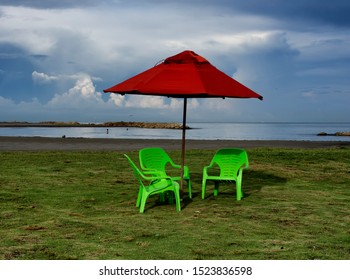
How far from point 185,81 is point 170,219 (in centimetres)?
230

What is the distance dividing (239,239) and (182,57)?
359 cm

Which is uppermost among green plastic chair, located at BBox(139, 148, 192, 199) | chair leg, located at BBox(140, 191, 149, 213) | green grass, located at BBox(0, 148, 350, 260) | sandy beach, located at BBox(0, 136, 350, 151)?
green plastic chair, located at BBox(139, 148, 192, 199)

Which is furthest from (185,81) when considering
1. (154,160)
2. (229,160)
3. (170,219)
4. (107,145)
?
(107,145)

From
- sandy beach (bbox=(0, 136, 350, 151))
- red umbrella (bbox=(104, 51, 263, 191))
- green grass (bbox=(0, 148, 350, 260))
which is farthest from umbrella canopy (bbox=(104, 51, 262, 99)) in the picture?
sandy beach (bbox=(0, 136, 350, 151))

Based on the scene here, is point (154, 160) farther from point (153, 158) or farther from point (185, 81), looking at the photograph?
point (185, 81)

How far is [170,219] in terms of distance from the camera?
780 cm

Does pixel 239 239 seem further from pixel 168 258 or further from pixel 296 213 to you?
pixel 296 213

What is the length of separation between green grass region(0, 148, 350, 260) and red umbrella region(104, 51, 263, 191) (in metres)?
2.08

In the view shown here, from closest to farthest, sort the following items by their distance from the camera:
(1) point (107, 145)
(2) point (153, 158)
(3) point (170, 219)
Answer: (3) point (170, 219)
(2) point (153, 158)
(1) point (107, 145)

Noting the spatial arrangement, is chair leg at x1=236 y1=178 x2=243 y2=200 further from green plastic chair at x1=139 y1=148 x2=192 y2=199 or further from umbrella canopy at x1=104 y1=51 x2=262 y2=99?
umbrella canopy at x1=104 y1=51 x2=262 y2=99

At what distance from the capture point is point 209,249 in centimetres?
595

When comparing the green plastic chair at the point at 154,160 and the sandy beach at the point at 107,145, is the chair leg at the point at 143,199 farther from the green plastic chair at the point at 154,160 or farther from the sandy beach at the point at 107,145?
the sandy beach at the point at 107,145

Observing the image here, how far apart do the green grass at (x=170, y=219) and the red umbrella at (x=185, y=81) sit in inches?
82.0

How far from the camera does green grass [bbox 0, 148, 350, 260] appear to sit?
19.4 ft
